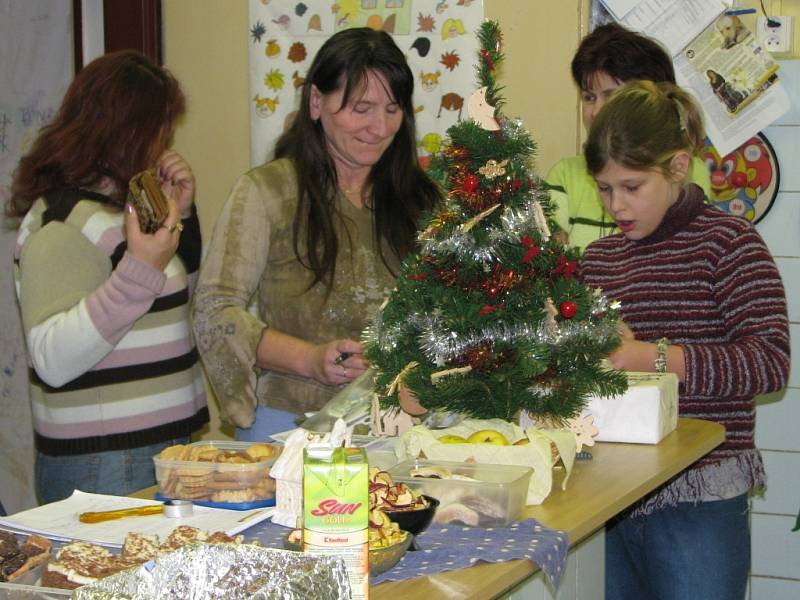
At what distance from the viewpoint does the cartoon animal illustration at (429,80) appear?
10.3ft

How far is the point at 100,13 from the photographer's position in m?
3.54

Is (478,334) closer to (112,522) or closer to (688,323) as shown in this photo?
(688,323)

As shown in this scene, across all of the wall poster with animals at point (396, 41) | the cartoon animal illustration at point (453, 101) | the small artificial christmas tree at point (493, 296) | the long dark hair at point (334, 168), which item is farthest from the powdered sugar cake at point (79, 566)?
the cartoon animal illustration at point (453, 101)

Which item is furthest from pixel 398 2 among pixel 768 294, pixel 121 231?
pixel 768 294

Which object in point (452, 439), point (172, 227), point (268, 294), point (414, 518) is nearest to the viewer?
point (414, 518)

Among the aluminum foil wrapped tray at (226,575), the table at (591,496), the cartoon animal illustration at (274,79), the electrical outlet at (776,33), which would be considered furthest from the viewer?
the cartoon animal illustration at (274,79)

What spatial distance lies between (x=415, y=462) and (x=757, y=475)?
832 mm

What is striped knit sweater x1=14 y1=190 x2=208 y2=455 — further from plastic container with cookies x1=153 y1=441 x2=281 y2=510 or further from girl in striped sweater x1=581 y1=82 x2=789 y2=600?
girl in striped sweater x1=581 y1=82 x2=789 y2=600

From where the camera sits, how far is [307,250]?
2252 millimetres

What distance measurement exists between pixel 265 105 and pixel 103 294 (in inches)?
59.8

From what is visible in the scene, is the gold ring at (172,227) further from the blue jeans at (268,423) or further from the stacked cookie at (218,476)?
the stacked cookie at (218,476)

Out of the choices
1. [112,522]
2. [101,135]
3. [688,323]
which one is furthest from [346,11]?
[112,522]

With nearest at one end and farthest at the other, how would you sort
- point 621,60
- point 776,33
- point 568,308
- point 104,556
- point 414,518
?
1. point 104,556
2. point 414,518
3. point 568,308
4. point 621,60
5. point 776,33

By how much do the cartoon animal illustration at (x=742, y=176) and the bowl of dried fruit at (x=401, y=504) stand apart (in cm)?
187
